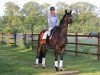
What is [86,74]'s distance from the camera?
1034cm

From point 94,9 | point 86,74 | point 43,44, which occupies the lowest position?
point 86,74

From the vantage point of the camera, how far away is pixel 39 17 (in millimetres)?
77625

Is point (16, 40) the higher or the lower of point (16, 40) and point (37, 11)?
the lower

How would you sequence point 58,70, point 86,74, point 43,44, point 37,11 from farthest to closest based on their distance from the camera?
1. point 37,11
2. point 43,44
3. point 58,70
4. point 86,74

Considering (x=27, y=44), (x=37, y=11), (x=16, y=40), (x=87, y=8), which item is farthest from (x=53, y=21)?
(x=87, y=8)

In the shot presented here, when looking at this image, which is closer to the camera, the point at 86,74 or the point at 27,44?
the point at 86,74

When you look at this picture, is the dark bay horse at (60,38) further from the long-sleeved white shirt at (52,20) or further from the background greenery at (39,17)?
the background greenery at (39,17)

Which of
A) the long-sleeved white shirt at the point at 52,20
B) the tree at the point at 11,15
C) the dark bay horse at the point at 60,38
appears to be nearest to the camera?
the dark bay horse at the point at 60,38

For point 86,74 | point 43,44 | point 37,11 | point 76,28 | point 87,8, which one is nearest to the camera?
point 86,74

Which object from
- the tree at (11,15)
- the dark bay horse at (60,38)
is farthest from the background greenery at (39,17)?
the dark bay horse at (60,38)

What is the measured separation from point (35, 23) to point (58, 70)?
6559cm

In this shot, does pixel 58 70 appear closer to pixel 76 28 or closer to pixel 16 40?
pixel 16 40

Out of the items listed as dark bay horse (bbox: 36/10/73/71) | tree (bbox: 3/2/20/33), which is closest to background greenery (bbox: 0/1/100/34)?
tree (bbox: 3/2/20/33)

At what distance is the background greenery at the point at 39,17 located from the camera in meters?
73.1
